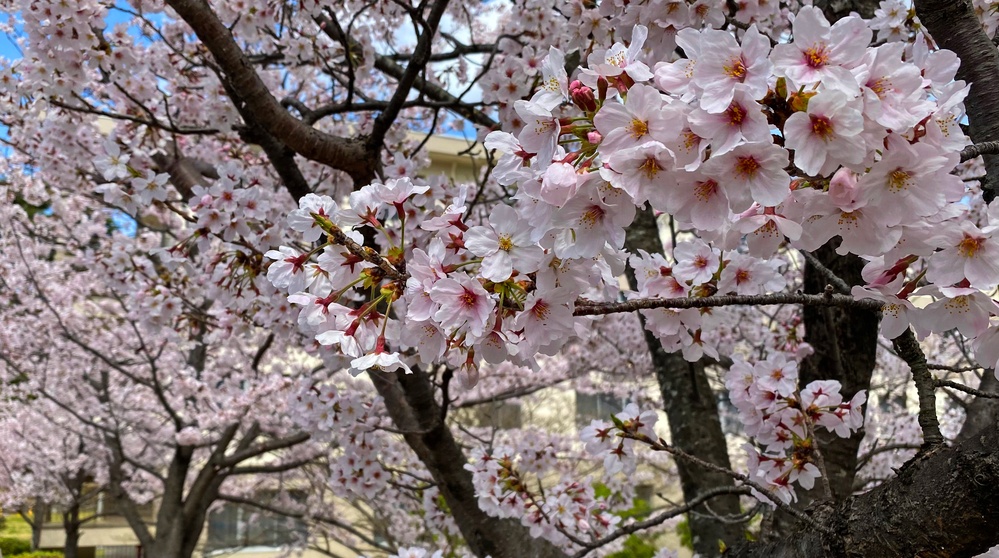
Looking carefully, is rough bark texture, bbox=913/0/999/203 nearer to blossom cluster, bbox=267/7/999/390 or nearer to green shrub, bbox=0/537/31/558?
blossom cluster, bbox=267/7/999/390

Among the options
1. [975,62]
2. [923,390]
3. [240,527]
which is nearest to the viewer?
[923,390]

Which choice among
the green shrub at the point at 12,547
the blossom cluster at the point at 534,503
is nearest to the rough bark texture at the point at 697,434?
the blossom cluster at the point at 534,503

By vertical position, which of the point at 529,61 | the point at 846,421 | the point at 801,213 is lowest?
the point at 846,421

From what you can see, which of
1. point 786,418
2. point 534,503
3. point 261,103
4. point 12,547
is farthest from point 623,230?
point 12,547

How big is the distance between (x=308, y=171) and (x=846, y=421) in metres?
3.09

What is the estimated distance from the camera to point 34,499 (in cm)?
1175

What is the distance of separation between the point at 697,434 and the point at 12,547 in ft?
54.6

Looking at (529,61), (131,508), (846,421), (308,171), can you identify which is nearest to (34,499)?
(131,508)

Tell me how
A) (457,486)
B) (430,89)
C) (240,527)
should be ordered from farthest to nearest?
(240,527)
(430,89)
(457,486)

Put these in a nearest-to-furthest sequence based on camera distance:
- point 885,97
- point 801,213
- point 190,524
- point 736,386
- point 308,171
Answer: point 885,97, point 801,213, point 736,386, point 308,171, point 190,524

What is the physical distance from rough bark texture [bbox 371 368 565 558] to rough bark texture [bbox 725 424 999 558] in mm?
Result: 1822

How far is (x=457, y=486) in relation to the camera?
2.81 m

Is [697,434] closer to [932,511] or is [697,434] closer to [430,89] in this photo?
[932,511]

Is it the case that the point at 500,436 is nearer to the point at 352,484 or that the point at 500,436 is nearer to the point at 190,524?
the point at 190,524
